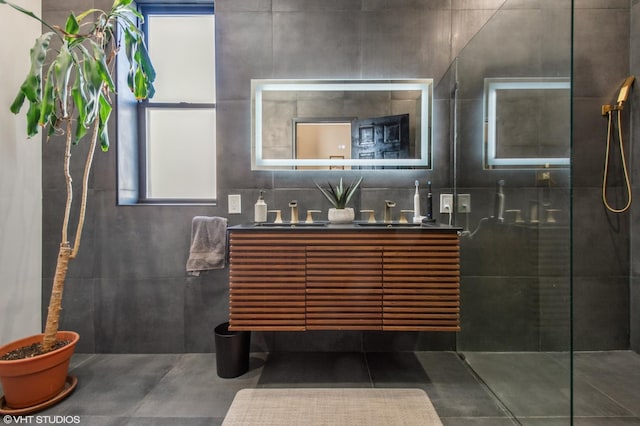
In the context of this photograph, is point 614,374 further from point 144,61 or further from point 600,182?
point 144,61

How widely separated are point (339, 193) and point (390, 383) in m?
1.15

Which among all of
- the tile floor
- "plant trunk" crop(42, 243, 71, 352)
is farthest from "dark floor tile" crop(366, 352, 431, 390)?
"plant trunk" crop(42, 243, 71, 352)

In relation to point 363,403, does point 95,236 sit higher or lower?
higher

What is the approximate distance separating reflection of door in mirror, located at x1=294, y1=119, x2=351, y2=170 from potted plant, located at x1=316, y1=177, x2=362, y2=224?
0.19m

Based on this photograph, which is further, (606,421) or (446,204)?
(446,204)

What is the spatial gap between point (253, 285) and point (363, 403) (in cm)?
81

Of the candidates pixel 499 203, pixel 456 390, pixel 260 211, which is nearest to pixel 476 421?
pixel 456 390

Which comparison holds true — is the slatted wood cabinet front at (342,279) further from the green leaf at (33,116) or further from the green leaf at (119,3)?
the green leaf at (119,3)

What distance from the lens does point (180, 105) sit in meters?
2.30

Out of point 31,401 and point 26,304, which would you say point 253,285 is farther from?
point 26,304

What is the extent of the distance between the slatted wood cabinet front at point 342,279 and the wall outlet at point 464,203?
0.32 m

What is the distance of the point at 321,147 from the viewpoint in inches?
84.0

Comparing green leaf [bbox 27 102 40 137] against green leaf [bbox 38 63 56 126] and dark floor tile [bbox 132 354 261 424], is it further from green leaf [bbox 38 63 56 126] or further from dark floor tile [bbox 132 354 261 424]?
dark floor tile [bbox 132 354 261 424]

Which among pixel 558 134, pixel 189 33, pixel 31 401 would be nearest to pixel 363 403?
pixel 558 134
